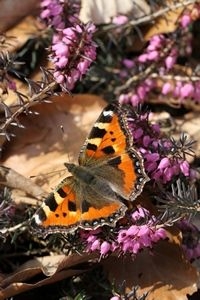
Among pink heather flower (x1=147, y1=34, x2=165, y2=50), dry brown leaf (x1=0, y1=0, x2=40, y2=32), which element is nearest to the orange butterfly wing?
pink heather flower (x1=147, y1=34, x2=165, y2=50)

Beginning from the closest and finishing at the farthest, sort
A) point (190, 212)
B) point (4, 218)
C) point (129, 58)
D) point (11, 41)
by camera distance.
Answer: point (190, 212) < point (4, 218) < point (11, 41) < point (129, 58)

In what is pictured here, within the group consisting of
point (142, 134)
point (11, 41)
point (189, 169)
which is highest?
point (11, 41)

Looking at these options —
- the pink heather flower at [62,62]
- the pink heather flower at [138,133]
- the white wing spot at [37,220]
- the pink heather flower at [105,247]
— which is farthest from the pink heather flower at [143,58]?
the white wing spot at [37,220]

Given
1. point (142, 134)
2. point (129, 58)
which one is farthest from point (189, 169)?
point (129, 58)

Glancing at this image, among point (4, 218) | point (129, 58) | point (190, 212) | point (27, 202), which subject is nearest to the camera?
point (190, 212)

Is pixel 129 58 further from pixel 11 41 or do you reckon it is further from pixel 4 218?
pixel 4 218

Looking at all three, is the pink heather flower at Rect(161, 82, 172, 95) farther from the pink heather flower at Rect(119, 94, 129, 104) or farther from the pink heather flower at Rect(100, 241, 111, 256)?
the pink heather flower at Rect(100, 241, 111, 256)

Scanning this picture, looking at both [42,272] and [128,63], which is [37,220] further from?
[128,63]
